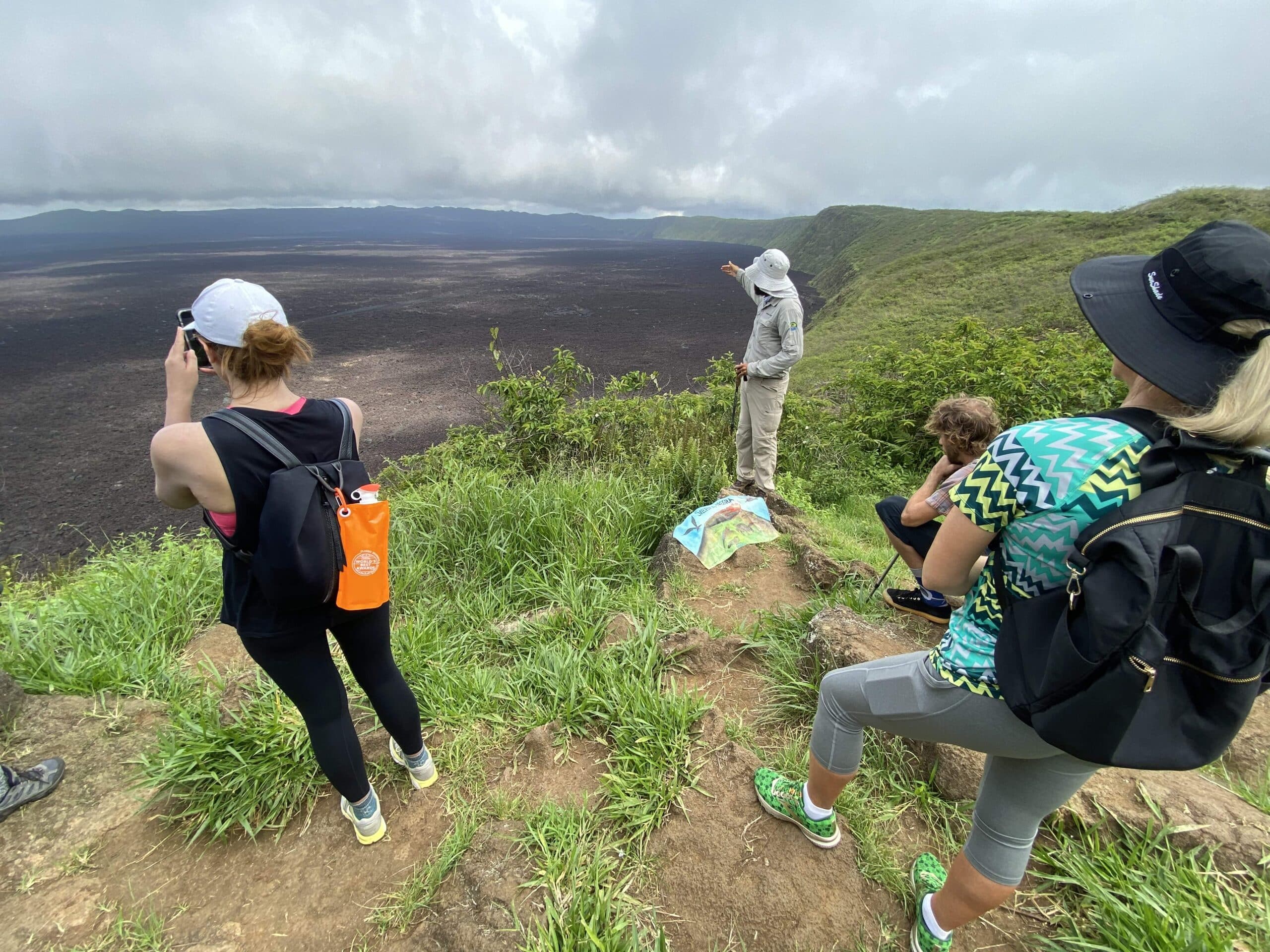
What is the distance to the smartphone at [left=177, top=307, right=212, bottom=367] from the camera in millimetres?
1731

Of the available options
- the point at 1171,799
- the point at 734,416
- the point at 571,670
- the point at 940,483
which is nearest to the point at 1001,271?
the point at 734,416

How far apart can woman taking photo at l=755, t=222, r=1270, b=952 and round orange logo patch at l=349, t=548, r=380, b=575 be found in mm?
1376

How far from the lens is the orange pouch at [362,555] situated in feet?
5.61

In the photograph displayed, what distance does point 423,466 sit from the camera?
7680 millimetres

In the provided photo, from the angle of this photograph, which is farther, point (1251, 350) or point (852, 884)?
point (852, 884)

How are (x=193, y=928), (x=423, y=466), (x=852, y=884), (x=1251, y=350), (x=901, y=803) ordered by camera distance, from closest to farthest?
(x=1251, y=350), (x=852, y=884), (x=193, y=928), (x=901, y=803), (x=423, y=466)

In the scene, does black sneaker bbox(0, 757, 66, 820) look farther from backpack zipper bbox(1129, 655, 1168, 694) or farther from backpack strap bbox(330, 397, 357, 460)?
backpack zipper bbox(1129, 655, 1168, 694)

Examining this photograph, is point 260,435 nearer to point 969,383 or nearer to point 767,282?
point 767,282

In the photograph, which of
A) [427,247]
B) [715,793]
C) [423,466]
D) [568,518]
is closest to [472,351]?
[423,466]

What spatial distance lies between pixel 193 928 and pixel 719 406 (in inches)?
277

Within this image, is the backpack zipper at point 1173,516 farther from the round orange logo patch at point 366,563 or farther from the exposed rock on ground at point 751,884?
the round orange logo patch at point 366,563

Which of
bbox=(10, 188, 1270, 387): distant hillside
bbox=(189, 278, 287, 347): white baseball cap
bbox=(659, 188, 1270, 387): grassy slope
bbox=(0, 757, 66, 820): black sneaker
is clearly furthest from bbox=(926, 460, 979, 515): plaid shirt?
bbox=(659, 188, 1270, 387): grassy slope

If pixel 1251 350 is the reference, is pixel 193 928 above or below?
below

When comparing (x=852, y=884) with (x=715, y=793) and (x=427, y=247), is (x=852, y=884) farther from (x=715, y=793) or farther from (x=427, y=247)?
(x=427, y=247)
